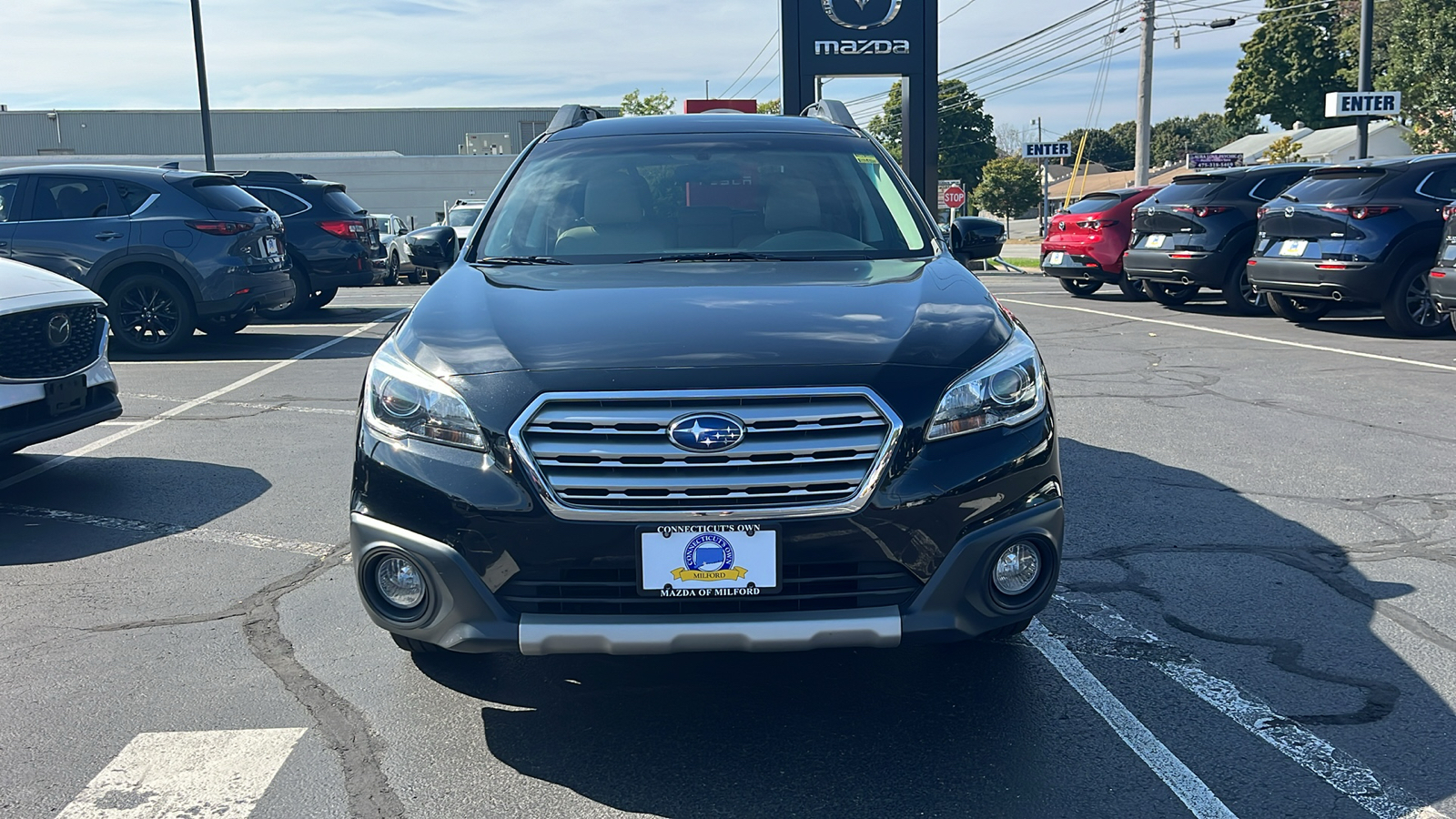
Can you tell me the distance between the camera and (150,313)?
11.9 meters

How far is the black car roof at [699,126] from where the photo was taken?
4945 millimetres

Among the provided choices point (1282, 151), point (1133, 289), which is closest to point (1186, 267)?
point (1133, 289)

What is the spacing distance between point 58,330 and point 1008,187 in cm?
7396

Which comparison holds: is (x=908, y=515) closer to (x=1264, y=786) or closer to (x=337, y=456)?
(x=1264, y=786)

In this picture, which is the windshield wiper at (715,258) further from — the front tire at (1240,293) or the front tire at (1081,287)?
the front tire at (1081,287)

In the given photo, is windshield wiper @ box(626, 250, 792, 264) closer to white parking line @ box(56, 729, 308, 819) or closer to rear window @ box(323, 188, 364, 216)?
white parking line @ box(56, 729, 308, 819)

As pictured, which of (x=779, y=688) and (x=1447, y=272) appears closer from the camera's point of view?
(x=779, y=688)

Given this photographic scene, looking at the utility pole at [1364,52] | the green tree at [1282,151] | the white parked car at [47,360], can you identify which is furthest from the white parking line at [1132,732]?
the green tree at [1282,151]

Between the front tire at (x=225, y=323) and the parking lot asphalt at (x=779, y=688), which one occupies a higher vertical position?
the front tire at (x=225, y=323)

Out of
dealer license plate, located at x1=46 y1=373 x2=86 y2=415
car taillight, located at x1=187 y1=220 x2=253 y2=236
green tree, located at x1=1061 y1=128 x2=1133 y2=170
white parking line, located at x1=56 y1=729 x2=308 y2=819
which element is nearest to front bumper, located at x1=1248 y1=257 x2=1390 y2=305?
car taillight, located at x1=187 y1=220 x2=253 y2=236

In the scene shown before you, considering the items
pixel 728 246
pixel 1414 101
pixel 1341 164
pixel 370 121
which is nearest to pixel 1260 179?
pixel 1341 164

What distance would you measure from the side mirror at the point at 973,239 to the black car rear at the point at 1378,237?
776 cm

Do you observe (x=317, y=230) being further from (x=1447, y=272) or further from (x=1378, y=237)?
(x=1447, y=272)

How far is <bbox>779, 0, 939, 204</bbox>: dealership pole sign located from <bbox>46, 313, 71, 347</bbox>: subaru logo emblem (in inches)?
781
